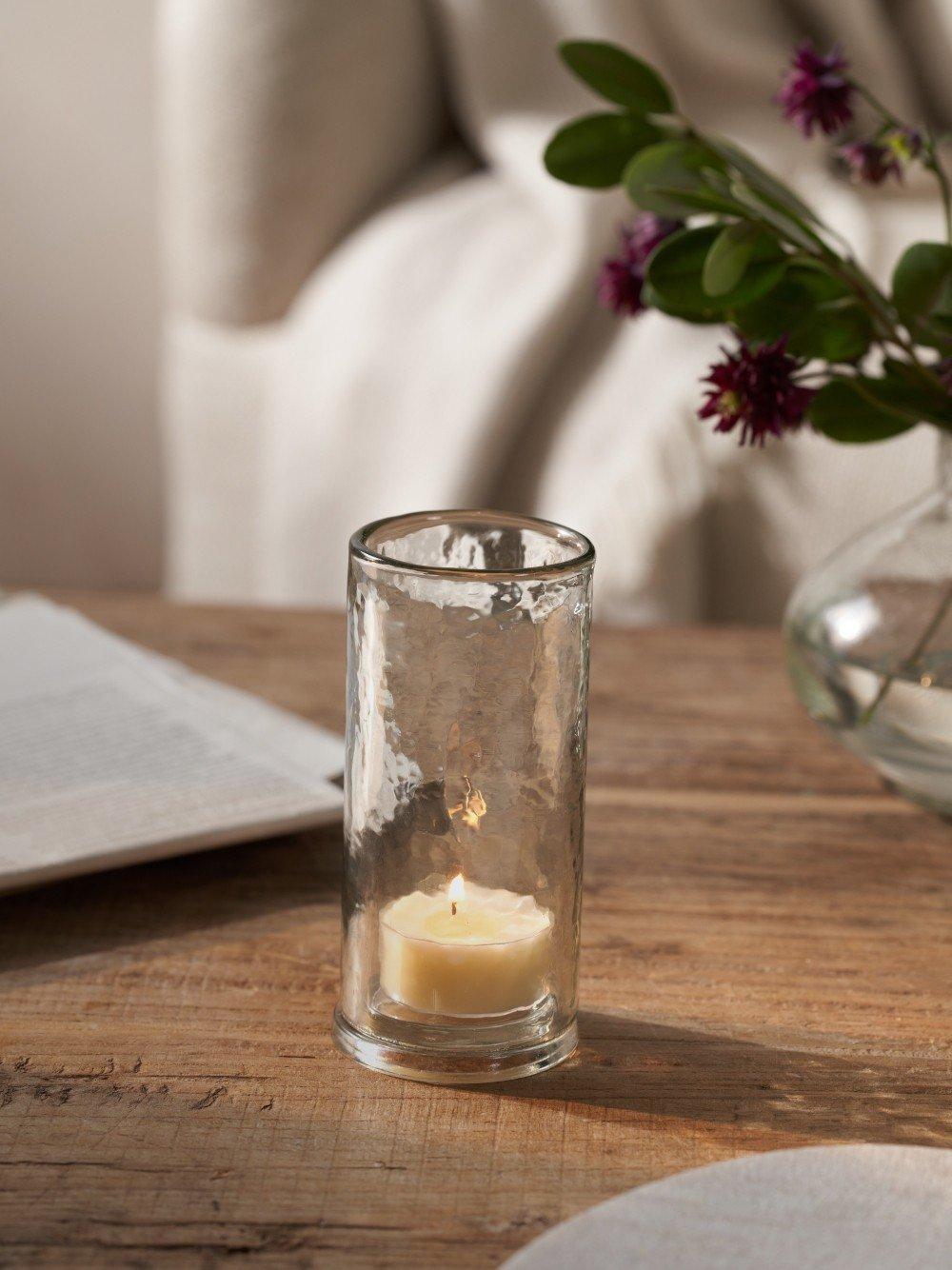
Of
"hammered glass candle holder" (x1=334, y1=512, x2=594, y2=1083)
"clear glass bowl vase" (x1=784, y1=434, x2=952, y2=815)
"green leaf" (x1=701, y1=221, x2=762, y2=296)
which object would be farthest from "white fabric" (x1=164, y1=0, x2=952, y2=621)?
"hammered glass candle holder" (x1=334, y1=512, x2=594, y2=1083)

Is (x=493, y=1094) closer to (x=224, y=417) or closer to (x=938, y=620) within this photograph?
(x=938, y=620)

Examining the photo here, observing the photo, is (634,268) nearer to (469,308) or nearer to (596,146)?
(596,146)

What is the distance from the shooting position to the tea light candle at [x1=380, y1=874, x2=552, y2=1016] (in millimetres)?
408

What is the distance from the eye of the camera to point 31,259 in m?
1.95

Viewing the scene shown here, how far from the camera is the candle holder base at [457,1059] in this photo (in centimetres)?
41

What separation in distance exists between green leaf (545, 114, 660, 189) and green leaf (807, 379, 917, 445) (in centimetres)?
12

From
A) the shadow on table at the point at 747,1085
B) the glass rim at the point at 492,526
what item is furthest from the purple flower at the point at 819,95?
the shadow on table at the point at 747,1085

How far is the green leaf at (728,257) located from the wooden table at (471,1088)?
22 cm

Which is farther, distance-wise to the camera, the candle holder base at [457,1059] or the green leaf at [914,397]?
the green leaf at [914,397]

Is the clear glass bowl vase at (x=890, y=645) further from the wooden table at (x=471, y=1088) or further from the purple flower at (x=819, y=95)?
the purple flower at (x=819, y=95)

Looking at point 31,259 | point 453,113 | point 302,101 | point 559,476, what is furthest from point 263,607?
point 31,259

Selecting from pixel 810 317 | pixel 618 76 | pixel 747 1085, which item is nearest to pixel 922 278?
pixel 810 317

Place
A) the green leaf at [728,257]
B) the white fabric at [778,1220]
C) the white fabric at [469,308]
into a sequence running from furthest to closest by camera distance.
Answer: the white fabric at [469,308] < the green leaf at [728,257] < the white fabric at [778,1220]

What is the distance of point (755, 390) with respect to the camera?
1.71ft
